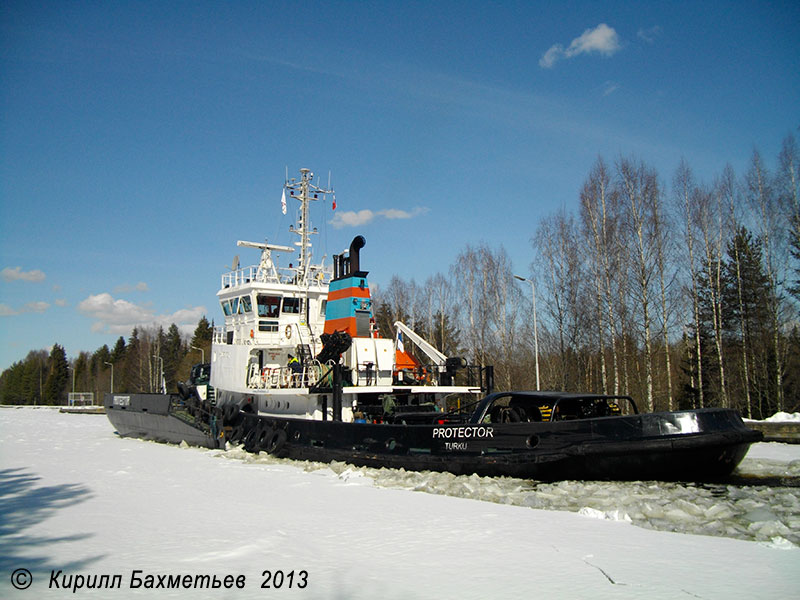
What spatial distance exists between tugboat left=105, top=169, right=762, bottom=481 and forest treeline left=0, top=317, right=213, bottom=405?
47047mm

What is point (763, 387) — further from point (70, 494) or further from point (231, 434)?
point (70, 494)

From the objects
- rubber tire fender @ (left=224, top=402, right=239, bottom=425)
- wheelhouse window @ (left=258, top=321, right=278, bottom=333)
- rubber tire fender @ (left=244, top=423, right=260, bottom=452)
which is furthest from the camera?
wheelhouse window @ (left=258, top=321, right=278, bottom=333)

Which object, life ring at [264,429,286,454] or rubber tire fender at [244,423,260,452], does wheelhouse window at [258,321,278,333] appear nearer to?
rubber tire fender at [244,423,260,452]

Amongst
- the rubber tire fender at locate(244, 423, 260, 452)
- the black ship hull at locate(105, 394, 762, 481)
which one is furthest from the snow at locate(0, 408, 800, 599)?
the rubber tire fender at locate(244, 423, 260, 452)

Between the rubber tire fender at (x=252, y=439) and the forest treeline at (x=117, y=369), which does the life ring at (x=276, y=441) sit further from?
the forest treeline at (x=117, y=369)

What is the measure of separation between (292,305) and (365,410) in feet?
16.3

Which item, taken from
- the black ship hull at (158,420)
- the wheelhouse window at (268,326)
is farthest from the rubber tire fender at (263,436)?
the wheelhouse window at (268,326)

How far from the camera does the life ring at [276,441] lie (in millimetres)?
12962

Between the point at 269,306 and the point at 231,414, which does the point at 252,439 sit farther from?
the point at 269,306

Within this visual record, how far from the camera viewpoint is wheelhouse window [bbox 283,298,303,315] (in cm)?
1667

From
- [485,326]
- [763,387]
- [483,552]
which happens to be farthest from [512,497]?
[485,326]

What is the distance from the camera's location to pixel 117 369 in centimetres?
7988

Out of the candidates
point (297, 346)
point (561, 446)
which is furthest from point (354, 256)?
point (561, 446)

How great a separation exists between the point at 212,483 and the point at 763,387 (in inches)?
858
